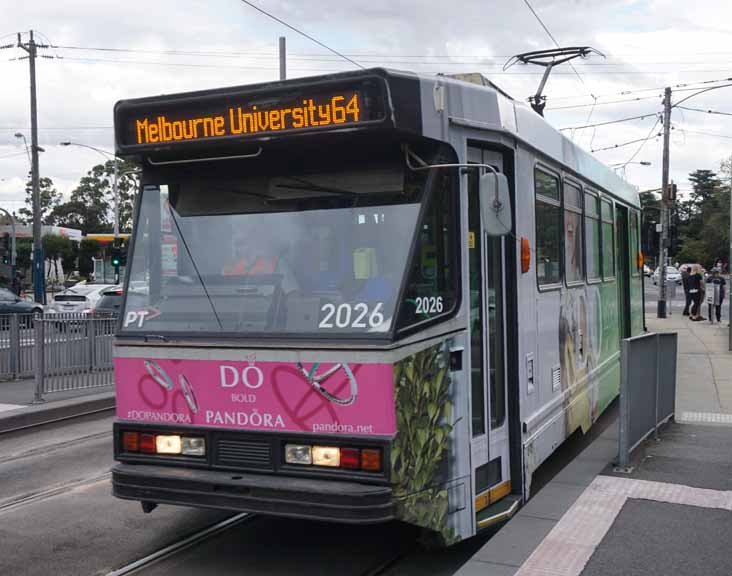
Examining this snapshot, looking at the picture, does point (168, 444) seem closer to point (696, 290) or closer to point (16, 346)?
point (16, 346)

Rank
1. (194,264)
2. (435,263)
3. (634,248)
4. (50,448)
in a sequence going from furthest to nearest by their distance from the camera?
1. (634,248)
2. (50,448)
3. (194,264)
4. (435,263)

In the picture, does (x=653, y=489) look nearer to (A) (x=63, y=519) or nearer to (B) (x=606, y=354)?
(B) (x=606, y=354)

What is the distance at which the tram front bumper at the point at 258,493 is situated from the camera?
4.93 metres

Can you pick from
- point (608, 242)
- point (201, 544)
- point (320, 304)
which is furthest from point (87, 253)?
point (320, 304)

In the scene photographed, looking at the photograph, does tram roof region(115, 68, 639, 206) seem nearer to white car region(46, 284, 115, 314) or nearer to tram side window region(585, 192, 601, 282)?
tram side window region(585, 192, 601, 282)

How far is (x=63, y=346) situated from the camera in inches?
512

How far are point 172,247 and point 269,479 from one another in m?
1.59

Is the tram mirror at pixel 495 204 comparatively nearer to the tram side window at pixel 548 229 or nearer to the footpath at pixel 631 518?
the tram side window at pixel 548 229

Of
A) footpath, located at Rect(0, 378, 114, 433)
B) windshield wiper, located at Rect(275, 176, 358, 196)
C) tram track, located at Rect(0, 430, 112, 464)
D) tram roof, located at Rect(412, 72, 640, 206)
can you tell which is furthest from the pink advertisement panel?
footpath, located at Rect(0, 378, 114, 433)

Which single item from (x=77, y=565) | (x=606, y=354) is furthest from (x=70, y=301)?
(x=77, y=565)

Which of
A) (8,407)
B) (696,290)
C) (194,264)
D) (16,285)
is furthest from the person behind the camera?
(16,285)

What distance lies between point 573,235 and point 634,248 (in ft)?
17.2

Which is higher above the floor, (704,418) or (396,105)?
(396,105)

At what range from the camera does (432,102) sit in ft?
17.7
